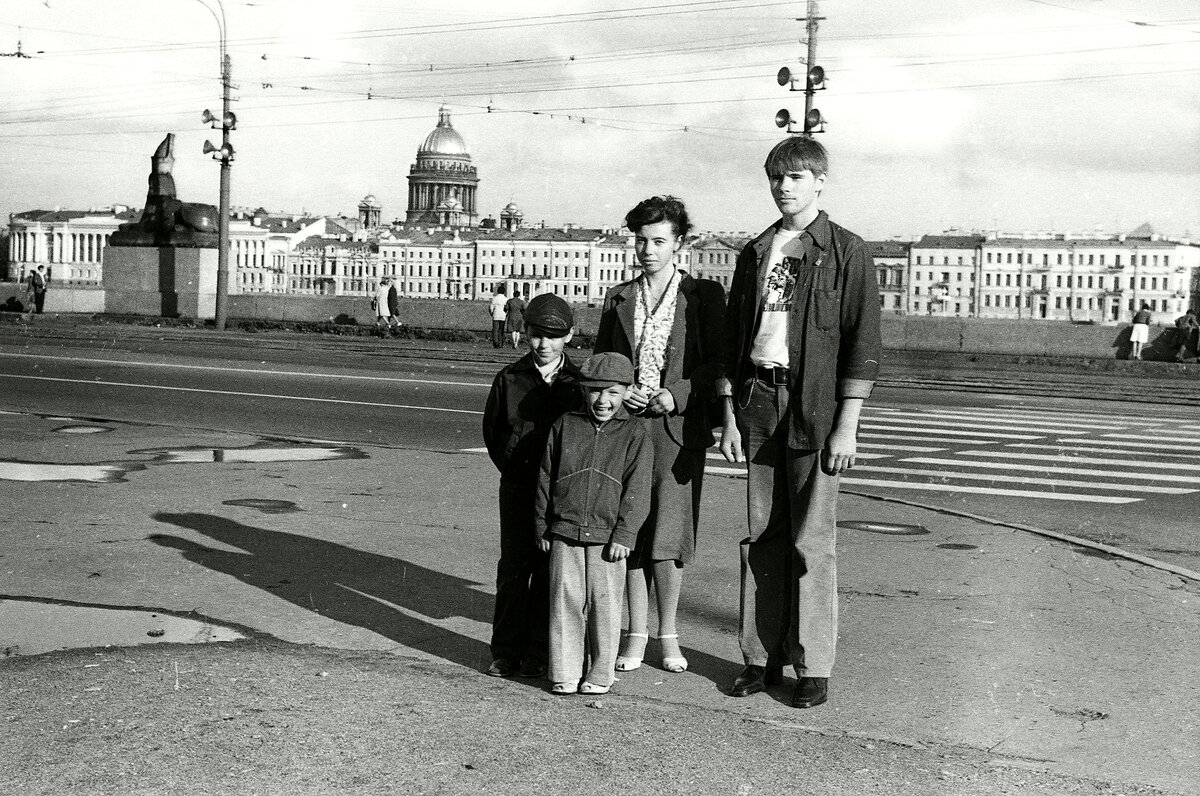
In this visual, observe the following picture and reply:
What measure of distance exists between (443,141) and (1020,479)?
575 ft

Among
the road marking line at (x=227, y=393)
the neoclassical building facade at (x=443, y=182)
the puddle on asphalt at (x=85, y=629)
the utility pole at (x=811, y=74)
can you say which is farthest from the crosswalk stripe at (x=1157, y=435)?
the neoclassical building facade at (x=443, y=182)

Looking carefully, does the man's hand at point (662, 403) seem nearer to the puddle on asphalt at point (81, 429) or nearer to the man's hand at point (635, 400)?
the man's hand at point (635, 400)

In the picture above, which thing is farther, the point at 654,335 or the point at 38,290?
the point at 38,290

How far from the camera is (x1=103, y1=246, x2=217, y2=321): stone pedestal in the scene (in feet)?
139

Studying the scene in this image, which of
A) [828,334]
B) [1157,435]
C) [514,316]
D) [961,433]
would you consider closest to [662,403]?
[828,334]

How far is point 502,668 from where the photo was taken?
5301mm

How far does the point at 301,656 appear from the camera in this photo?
5.38m

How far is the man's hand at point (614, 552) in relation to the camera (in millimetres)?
5141

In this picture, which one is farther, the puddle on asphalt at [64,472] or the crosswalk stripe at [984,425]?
the crosswalk stripe at [984,425]

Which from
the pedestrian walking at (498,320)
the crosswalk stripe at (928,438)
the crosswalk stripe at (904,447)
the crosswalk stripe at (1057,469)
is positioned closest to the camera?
the crosswalk stripe at (1057,469)

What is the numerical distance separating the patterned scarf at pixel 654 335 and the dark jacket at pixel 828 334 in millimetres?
519

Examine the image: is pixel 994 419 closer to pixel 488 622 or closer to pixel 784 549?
pixel 488 622

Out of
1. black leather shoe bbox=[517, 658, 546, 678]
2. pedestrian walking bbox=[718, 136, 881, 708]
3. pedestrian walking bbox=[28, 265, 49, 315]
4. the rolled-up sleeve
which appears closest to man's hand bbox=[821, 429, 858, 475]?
pedestrian walking bbox=[718, 136, 881, 708]

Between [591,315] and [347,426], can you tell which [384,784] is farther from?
[591,315]
